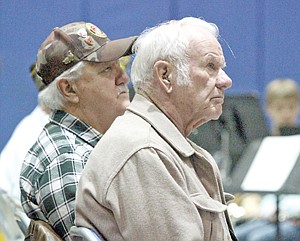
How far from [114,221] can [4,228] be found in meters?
0.81

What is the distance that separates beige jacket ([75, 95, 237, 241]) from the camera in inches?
86.6

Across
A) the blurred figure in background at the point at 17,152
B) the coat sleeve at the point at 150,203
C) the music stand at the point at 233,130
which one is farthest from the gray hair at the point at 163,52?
the music stand at the point at 233,130

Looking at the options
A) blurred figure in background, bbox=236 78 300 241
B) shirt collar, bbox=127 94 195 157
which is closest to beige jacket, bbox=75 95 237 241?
shirt collar, bbox=127 94 195 157

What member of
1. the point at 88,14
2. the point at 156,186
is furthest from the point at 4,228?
the point at 88,14

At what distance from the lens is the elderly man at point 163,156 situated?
7.23ft

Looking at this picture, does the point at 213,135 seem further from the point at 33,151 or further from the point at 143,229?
the point at 143,229

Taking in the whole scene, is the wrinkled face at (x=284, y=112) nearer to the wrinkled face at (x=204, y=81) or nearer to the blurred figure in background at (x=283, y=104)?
the blurred figure in background at (x=283, y=104)

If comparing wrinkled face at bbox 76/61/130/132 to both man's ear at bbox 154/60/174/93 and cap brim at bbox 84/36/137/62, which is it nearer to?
cap brim at bbox 84/36/137/62

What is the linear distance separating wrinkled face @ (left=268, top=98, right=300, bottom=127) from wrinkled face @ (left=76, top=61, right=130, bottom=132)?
319 cm

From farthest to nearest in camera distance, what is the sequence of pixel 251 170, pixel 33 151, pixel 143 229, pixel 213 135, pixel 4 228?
pixel 213 135 → pixel 251 170 → pixel 4 228 → pixel 33 151 → pixel 143 229

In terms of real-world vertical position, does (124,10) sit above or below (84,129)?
below

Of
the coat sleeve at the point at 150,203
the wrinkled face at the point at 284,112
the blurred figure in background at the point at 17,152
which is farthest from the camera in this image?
the wrinkled face at the point at 284,112

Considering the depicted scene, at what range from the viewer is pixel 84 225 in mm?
2299

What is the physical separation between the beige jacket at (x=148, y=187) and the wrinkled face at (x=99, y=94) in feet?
1.30
